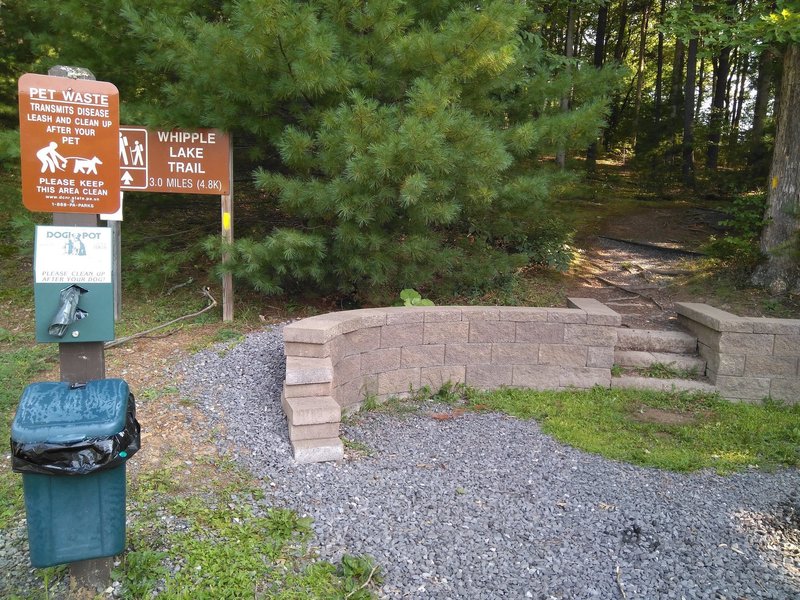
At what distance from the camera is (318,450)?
154 inches

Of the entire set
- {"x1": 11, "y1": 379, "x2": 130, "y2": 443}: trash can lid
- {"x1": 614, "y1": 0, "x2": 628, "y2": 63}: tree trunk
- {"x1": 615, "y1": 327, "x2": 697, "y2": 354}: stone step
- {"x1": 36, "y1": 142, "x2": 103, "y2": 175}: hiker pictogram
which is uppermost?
{"x1": 614, "y1": 0, "x2": 628, "y2": 63}: tree trunk

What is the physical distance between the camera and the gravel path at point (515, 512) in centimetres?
289

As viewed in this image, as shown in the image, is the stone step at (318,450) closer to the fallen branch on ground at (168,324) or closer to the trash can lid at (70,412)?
the trash can lid at (70,412)

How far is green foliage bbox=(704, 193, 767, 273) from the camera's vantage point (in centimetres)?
866

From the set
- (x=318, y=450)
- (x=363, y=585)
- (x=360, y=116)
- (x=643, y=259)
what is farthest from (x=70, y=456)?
(x=643, y=259)

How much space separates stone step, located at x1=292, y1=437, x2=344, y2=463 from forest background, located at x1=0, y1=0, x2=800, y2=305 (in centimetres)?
221

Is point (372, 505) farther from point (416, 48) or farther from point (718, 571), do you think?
point (416, 48)

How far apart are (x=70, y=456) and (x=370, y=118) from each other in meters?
3.83

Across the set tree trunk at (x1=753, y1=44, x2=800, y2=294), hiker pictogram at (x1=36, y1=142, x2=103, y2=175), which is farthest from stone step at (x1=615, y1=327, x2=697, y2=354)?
hiker pictogram at (x1=36, y1=142, x2=103, y2=175)

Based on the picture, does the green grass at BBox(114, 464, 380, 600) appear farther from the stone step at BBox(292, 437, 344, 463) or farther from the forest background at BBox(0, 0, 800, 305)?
the forest background at BBox(0, 0, 800, 305)

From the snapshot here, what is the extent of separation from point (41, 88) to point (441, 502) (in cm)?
269

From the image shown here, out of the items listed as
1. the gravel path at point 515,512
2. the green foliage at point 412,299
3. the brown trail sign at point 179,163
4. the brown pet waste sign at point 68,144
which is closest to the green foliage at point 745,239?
the green foliage at point 412,299

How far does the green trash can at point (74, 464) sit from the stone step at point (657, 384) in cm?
434

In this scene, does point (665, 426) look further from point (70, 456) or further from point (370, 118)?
point (70, 456)
